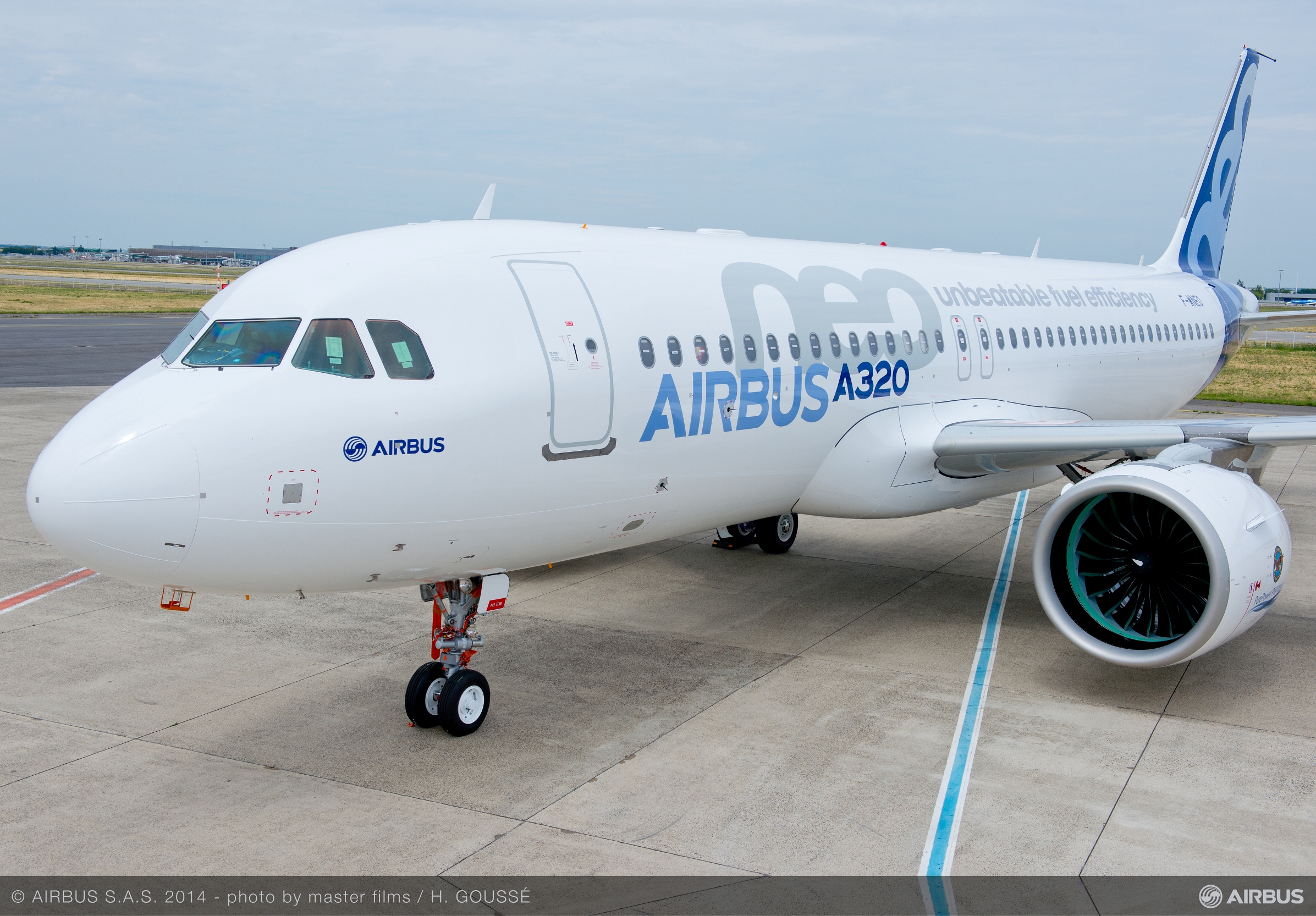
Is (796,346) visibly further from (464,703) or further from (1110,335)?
(1110,335)

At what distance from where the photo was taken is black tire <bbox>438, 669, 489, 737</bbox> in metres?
8.59

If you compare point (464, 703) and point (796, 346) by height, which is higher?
point (796, 346)

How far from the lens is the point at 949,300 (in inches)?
512

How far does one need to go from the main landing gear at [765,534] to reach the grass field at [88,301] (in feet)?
182

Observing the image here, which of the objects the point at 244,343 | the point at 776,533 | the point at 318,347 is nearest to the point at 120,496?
the point at 244,343

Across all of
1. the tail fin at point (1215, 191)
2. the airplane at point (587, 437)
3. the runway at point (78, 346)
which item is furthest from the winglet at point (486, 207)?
the runway at point (78, 346)

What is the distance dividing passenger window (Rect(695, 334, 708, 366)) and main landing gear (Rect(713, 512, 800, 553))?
17.8 ft

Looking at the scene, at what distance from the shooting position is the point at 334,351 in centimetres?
746

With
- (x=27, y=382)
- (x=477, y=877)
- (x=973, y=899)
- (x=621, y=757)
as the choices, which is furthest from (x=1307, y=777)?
(x=27, y=382)

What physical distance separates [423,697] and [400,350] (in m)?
2.79

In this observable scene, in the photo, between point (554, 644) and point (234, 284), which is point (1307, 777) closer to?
point (554, 644)

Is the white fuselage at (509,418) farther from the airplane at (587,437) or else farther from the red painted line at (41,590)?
the red painted line at (41,590)

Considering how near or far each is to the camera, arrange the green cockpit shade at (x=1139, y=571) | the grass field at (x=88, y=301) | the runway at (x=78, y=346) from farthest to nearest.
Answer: the grass field at (x=88, y=301), the runway at (x=78, y=346), the green cockpit shade at (x=1139, y=571)

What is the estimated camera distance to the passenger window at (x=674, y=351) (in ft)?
30.5
